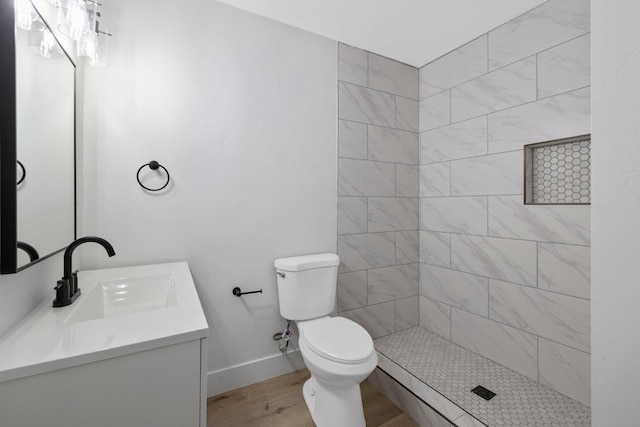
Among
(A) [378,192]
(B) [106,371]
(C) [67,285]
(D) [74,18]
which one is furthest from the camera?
(A) [378,192]

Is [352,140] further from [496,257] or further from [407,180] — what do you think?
[496,257]

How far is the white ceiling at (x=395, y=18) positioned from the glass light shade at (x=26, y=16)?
109cm

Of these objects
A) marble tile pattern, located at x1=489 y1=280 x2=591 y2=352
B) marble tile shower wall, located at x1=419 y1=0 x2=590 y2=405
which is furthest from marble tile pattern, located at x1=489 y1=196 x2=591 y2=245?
marble tile pattern, located at x1=489 y1=280 x2=591 y2=352

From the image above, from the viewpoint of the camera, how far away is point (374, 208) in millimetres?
2260

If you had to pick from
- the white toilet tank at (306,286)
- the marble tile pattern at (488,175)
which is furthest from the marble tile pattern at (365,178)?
the white toilet tank at (306,286)

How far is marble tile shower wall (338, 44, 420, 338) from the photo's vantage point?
2.15 meters

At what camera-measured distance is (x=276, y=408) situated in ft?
5.32

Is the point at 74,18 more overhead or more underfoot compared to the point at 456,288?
more overhead

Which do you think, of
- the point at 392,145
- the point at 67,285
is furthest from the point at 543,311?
the point at 67,285

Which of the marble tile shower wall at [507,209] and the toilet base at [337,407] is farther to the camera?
the marble tile shower wall at [507,209]

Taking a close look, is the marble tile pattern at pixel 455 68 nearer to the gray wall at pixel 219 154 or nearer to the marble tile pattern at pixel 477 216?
the marble tile pattern at pixel 477 216

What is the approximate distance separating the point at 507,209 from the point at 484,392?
1.15 meters

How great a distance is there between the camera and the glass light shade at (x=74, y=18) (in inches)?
42.5

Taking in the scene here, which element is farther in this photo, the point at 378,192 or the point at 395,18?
the point at 378,192
